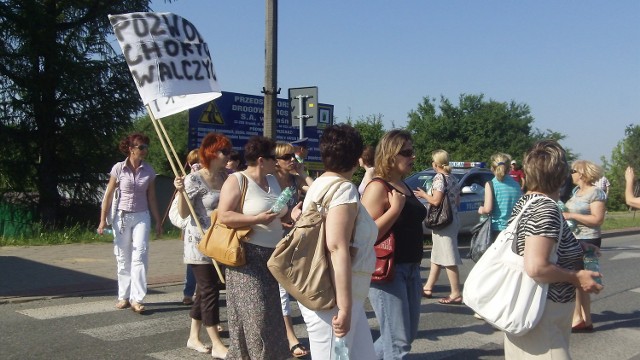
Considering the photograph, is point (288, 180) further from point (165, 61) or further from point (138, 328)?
point (138, 328)

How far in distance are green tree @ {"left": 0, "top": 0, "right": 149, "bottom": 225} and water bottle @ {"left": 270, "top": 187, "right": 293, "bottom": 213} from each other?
15.0m

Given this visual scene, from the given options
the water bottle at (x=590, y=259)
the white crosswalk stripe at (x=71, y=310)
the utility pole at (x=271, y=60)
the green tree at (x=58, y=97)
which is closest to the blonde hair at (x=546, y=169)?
the water bottle at (x=590, y=259)

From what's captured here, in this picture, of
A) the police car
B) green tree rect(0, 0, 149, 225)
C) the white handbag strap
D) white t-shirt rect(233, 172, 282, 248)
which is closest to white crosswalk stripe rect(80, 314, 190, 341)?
white t-shirt rect(233, 172, 282, 248)

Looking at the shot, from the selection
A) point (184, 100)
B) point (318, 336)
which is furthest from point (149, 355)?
point (318, 336)

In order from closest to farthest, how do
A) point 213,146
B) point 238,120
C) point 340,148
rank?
1. point 340,148
2. point 213,146
3. point 238,120

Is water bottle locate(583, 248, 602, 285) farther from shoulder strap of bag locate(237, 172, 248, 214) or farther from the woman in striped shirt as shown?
shoulder strap of bag locate(237, 172, 248, 214)

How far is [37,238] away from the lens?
13914 millimetres

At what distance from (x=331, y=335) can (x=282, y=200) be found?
3.88ft

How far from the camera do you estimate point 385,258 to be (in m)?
4.29

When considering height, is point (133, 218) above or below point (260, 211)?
below

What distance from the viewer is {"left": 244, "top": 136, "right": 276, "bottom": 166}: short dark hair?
4.75 m

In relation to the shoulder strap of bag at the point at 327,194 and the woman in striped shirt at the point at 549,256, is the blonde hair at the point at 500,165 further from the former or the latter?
the shoulder strap of bag at the point at 327,194

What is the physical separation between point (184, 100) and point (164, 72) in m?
0.38

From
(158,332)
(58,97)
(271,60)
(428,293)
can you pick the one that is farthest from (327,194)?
(58,97)
